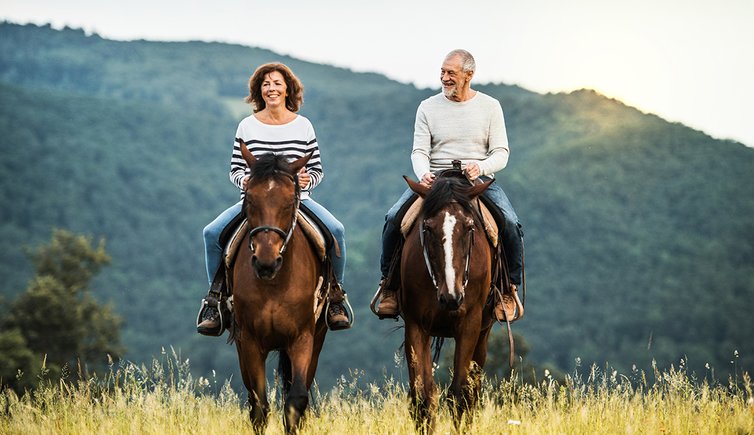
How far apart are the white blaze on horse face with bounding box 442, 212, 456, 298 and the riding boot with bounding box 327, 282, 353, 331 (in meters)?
1.56

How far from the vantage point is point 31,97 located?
18325cm

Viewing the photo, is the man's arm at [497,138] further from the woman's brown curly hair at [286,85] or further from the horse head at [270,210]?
the horse head at [270,210]

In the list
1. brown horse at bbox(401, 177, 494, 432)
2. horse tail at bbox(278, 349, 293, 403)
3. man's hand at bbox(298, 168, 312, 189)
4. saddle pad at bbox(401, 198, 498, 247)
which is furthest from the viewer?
horse tail at bbox(278, 349, 293, 403)

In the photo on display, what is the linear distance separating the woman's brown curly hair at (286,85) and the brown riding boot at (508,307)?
2.77 metres

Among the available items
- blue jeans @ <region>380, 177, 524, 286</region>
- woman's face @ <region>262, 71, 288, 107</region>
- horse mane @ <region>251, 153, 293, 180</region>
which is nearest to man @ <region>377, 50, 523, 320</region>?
blue jeans @ <region>380, 177, 524, 286</region>

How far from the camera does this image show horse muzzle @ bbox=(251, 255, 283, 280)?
23.6 feet

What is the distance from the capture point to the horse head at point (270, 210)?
7238mm

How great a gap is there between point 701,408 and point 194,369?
3761 inches

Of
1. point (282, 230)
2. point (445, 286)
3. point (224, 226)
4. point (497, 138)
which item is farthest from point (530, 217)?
point (282, 230)

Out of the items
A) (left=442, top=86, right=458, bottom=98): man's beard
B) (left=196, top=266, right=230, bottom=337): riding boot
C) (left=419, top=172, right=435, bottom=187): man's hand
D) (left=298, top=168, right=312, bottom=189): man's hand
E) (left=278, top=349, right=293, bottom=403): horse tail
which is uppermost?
(left=442, top=86, right=458, bottom=98): man's beard

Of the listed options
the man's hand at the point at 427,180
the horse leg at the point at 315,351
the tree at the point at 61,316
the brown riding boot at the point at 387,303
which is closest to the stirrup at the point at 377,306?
the brown riding boot at the point at 387,303

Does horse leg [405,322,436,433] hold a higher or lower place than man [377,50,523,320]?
lower

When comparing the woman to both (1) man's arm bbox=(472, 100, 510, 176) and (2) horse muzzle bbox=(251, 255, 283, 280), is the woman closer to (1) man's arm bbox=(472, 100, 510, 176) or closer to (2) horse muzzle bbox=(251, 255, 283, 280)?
(2) horse muzzle bbox=(251, 255, 283, 280)

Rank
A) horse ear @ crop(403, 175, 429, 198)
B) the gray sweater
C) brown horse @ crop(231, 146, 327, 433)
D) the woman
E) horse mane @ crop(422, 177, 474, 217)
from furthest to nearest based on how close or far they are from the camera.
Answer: the gray sweater < the woman < horse ear @ crop(403, 175, 429, 198) < horse mane @ crop(422, 177, 474, 217) < brown horse @ crop(231, 146, 327, 433)
